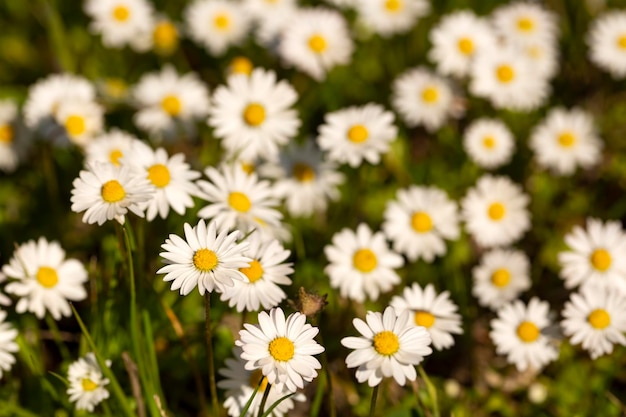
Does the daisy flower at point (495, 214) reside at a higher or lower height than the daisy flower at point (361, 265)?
higher

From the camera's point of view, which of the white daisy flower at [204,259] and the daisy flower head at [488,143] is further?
the daisy flower head at [488,143]

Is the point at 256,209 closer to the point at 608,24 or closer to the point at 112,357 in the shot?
the point at 112,357

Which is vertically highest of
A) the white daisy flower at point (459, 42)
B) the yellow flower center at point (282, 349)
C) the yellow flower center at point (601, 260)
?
the white daisy flower at point (459, 42)

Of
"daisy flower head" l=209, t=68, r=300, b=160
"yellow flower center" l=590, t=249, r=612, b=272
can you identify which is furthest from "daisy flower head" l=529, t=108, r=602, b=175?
"daisy flower head" l=209, t=68, r=300, b=160

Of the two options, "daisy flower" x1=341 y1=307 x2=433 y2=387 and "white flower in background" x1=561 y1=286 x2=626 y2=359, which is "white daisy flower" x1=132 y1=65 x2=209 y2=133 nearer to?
"daisy flower" x1=341 y1=307 x2=433 y2=387

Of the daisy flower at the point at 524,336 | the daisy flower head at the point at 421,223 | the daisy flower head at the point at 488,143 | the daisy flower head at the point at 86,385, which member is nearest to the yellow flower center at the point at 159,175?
the daisy flower head at the point at 86,385

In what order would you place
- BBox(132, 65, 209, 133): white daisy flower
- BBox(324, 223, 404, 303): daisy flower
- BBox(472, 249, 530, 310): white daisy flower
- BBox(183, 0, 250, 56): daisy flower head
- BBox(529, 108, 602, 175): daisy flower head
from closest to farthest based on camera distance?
BBox(324, 223, 404, 303): daisy flower
BBox(472, 249, 530, 310): white daisy flower
BBox(132, 65, 209, 133): white daisy flower
BBox(529, 108, 602, 175): daisy flower head
BBox(183, 0, 250, 56): daisy flower head

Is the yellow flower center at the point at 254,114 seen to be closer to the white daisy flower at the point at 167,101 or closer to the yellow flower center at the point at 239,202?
the yellow flower center at the point at 239,202
